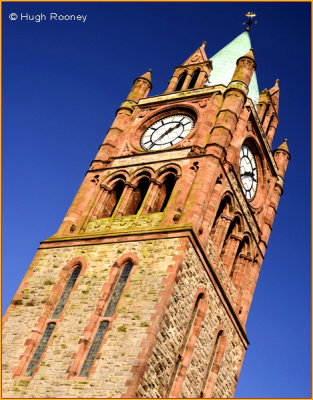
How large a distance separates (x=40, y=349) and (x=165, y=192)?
10.3 m

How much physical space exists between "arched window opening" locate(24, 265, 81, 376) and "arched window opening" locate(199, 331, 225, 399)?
276 inches

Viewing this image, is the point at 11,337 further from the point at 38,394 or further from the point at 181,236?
the point at 181,236

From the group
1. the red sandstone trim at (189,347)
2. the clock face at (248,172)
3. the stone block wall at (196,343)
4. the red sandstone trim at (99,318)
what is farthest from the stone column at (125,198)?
the clock face at (248,172)

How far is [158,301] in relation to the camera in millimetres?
29406

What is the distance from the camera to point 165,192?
36688 mm

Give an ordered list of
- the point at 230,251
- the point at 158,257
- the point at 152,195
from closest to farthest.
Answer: the point at 158,257 < the point at 152,195 < the point at 230,251

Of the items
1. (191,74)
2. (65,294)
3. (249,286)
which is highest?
(191,74)

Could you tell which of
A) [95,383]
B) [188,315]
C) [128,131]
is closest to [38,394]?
[95,383]

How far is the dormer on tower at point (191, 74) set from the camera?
142ft

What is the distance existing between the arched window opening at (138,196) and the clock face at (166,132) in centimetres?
222

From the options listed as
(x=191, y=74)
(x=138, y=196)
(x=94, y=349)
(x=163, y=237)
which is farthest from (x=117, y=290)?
(x=191, y=74)

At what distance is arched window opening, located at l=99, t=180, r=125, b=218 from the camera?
37.0 metres

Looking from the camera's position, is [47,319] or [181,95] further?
[181,95]

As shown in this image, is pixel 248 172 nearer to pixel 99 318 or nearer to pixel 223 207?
pixel 223 207
